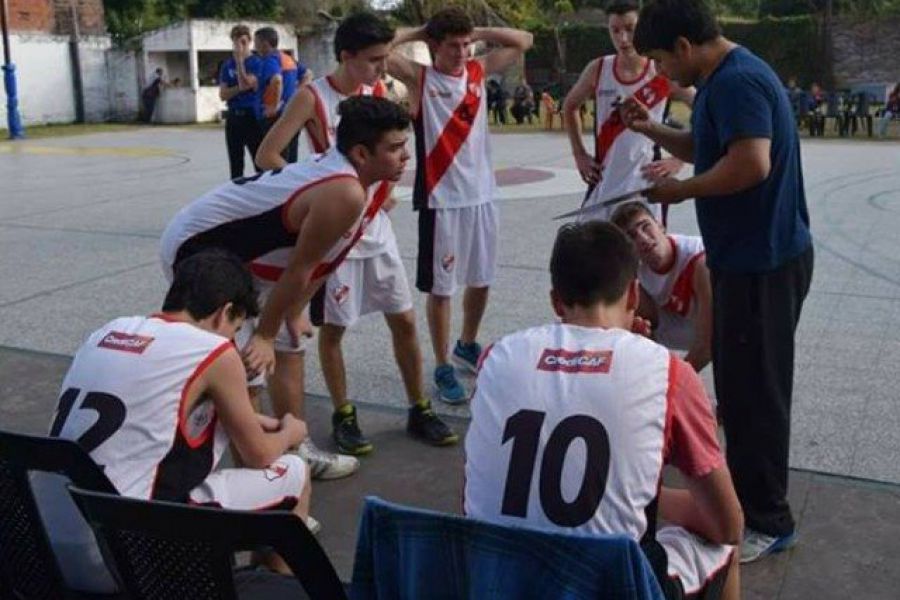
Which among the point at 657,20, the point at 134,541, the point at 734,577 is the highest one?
the point at 657,20

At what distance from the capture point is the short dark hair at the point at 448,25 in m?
5.27

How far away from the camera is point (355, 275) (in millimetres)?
4734

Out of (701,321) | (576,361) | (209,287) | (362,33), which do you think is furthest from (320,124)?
(576,361)

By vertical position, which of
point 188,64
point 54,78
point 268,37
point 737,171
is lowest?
point 54,78

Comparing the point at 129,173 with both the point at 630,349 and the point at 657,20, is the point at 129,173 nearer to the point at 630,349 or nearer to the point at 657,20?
the point at 657,20

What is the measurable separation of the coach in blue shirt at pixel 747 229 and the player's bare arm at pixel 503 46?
2531 millimetres

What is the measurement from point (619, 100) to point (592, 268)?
3236 mm

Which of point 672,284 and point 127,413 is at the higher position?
point 127,413

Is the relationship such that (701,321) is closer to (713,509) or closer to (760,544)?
(760,544)

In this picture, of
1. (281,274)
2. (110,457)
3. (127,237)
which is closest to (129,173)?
(127,237)

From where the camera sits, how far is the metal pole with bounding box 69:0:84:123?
31188 mm

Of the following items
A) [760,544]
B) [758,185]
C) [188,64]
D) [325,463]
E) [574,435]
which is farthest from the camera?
[188,64]

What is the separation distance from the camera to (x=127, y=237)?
9945mm

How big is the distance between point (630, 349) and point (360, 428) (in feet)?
9.05
